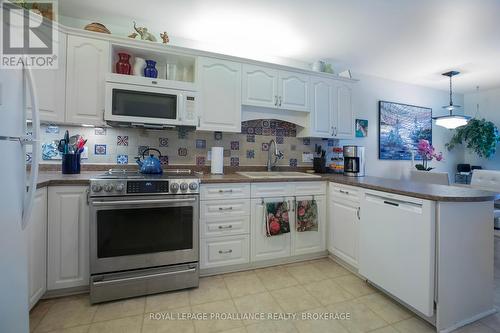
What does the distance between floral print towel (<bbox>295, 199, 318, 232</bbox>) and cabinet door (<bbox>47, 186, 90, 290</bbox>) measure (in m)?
1.83

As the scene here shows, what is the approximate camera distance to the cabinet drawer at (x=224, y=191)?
204cm

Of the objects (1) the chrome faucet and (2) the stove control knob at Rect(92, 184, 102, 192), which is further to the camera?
(1) the chrome faucet

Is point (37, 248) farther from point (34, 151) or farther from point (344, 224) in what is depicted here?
point (344, 224)

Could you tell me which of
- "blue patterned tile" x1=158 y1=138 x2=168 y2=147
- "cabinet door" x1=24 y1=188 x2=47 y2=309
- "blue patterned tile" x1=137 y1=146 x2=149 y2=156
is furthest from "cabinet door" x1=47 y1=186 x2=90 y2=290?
"blue patterned tile" x1=158 y1=138 x2=168 y2=147

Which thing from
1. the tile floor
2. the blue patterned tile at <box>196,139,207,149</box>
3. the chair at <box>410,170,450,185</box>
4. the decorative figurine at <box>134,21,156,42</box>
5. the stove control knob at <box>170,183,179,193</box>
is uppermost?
the decorative figurine at <box>134,21,156,42</box>

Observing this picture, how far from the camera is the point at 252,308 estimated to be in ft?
5.44

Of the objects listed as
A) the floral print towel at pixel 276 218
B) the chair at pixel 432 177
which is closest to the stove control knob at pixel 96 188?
the floral print towel at pixel 276 218

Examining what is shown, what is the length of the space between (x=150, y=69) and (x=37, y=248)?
5.62ft

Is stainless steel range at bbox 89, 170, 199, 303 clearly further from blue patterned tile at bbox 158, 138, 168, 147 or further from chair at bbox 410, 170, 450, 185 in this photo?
chair at bbox 410, 170, 450, 185

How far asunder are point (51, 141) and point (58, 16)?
46.3 inches

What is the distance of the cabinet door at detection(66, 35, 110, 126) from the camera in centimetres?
195

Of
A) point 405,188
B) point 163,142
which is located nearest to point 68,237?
point 163,142

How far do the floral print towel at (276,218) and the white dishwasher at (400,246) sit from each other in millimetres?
671

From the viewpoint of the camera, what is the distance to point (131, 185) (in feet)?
5.63
